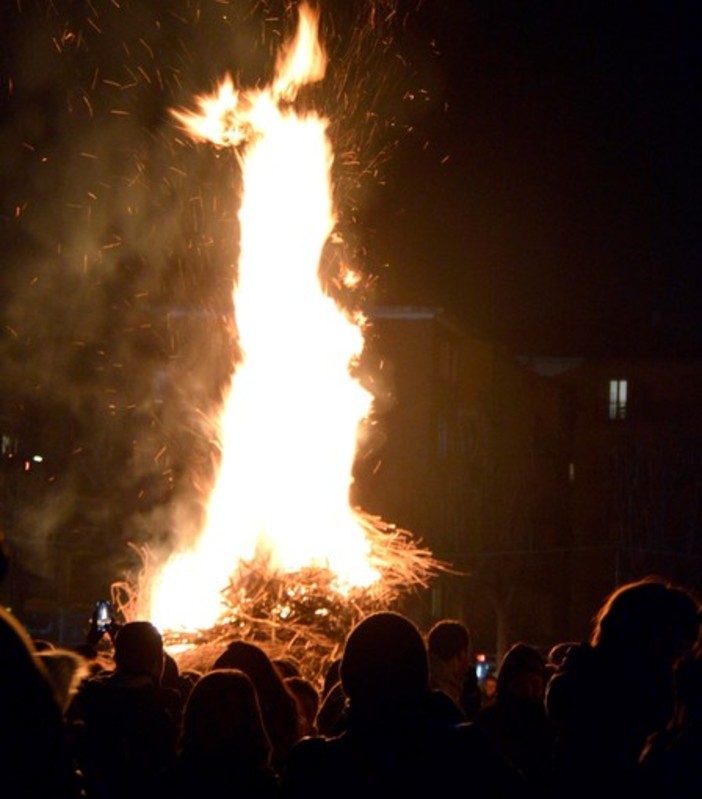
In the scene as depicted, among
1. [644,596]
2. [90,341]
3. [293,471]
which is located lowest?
[644,596]

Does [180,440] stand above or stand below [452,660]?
above

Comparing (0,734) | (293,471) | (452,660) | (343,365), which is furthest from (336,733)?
(343,365)

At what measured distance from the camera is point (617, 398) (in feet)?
182

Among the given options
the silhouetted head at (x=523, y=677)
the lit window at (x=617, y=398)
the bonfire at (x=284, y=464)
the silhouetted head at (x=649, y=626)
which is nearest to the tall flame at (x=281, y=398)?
the bonfire at (x=284, y=464)

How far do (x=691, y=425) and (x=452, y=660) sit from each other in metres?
Answer: 48.5

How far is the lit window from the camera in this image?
55.1 metres

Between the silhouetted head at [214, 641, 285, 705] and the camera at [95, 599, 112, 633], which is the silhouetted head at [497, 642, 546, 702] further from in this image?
the camera at [95, 599, 112, 633]

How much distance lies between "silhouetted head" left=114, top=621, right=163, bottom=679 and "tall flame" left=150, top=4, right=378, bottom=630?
3.43 m

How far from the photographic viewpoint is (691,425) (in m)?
54.2

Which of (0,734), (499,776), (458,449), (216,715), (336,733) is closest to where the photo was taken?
(0,734)

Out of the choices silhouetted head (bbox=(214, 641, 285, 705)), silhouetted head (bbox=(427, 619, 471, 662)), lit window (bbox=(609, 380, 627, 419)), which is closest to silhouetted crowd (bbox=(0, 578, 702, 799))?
silhouetted head (bbox=(214, 641, 285, 705))

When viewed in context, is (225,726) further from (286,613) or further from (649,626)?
(286,613)

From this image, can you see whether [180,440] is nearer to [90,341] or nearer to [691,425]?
[90,341]

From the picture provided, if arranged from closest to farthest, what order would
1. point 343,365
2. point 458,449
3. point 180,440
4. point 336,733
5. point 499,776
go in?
point 499,776 → point 336,733 → point 343,365 → point 180,440 → point 458,449
